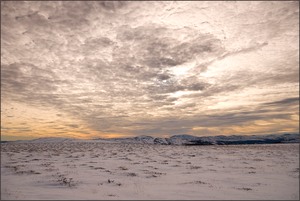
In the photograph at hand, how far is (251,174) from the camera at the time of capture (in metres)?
11.4

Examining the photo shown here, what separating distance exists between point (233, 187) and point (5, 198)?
7841mm

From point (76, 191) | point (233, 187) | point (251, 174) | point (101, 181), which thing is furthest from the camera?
point (251, 174)

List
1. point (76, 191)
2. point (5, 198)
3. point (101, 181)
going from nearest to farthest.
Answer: point (5, 198)
point (76, 191)
point (101, 181)

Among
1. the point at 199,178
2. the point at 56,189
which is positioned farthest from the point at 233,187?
the point at 56,189

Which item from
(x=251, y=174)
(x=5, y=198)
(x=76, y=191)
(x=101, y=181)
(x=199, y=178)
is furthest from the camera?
(x=251, y=174)

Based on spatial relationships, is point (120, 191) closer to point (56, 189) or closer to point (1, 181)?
point (56, 189)

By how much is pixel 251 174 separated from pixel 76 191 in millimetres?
8484

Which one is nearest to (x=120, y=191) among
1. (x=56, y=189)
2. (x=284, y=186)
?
(x=56, y=189)

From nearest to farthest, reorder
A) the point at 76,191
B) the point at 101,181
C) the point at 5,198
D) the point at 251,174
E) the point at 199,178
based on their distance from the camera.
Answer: the point at 5,198 < the point at 76,191 < the point at 101,181 < the point at 199,178 < the point at 251,174

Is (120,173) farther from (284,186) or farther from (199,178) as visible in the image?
(284,186)

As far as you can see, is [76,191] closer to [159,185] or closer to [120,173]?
[159,185]

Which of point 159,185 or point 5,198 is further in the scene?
point 159,185

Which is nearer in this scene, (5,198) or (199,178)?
(5,198)

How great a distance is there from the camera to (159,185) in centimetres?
892
